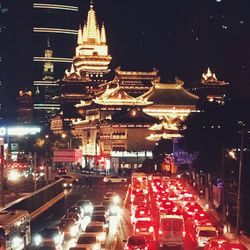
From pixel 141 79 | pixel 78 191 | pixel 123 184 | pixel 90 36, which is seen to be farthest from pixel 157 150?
pixel 90 36

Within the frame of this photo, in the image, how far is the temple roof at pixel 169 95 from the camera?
144 m

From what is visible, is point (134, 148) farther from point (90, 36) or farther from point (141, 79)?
point (90, 36)

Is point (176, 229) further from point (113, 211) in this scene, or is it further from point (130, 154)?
point (130, 154)

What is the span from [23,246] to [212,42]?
5055 inches

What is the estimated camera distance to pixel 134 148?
13488 cm

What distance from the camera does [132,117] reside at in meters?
135

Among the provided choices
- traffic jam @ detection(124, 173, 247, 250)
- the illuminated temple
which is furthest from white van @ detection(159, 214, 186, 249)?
the illuminated temple

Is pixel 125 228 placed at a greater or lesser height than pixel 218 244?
lesser

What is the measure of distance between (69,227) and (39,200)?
18840 mm

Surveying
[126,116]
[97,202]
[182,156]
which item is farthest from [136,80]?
[97,202]

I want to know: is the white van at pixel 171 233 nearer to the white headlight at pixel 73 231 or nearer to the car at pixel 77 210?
the white headlight at pixel 73 231

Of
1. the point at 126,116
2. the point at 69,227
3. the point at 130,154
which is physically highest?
the point at 126,116

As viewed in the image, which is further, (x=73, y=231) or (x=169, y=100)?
(x=169, y=100)

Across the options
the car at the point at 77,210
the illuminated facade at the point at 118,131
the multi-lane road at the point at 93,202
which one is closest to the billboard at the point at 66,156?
the multi-lane road at the point at 93,202
